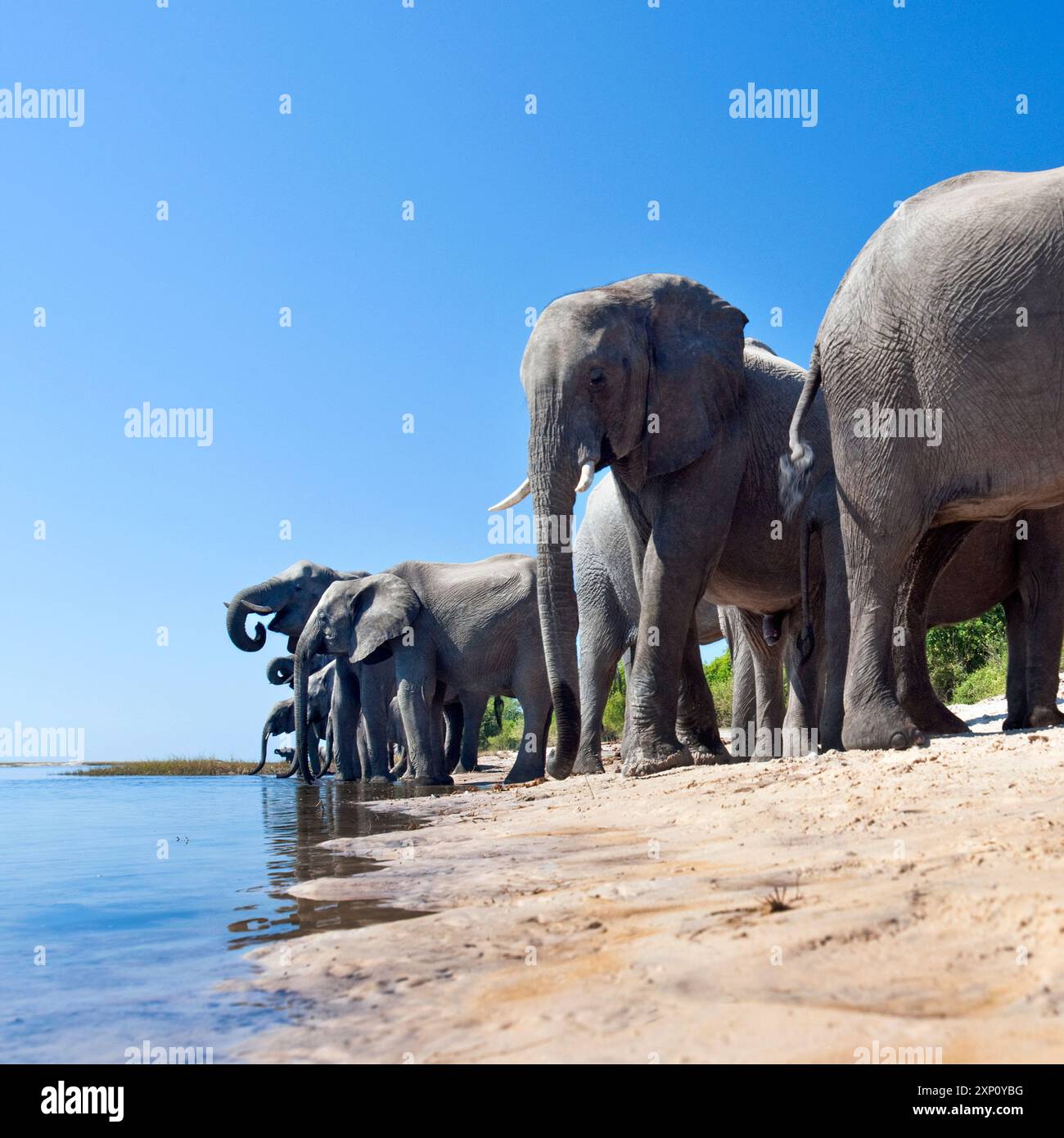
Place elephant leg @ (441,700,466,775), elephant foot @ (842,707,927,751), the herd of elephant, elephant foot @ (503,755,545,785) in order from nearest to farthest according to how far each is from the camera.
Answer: the herd of elephant < elephant foot @ (842,707,927,751) < elephant foot @ (503,755,545,785) < elephant leg @ (441,700,466,775)

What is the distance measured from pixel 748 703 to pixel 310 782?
1229cm

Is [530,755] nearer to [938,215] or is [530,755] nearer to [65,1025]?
[938,215]

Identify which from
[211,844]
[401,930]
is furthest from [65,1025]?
[211,844]

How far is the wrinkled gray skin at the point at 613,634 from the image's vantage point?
11.2 meters

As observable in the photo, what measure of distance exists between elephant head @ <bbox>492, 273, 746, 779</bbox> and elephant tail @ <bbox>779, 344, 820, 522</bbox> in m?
1.02

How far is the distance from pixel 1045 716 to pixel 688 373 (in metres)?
3.47

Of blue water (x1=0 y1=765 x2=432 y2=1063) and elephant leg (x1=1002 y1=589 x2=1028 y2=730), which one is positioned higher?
elephant leg (x1=1002 y1=589 x2=1028 y2=730)

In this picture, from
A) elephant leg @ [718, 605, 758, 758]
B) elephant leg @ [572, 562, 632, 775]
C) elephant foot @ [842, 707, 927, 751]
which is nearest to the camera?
elephant foot @ [842, 707, 927, 751]

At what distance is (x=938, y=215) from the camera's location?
6.89m

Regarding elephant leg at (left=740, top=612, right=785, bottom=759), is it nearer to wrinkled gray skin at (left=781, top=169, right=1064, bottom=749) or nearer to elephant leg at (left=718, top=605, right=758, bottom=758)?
elephant leg at (left=718, top=605, right=758, bottom=758)

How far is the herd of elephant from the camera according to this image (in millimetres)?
6598

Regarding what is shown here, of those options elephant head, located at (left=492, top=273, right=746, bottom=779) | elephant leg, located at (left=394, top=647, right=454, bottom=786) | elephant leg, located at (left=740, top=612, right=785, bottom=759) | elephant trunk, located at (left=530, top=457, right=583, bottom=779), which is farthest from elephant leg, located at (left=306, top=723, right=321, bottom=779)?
elephant head, located at (left=492, top=273, right=746, bottom=779)

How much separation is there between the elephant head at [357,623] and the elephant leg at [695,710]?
858 centimetres

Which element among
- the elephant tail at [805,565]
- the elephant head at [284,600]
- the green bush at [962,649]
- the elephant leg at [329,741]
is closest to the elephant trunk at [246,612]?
the elephant head at [284,600]
